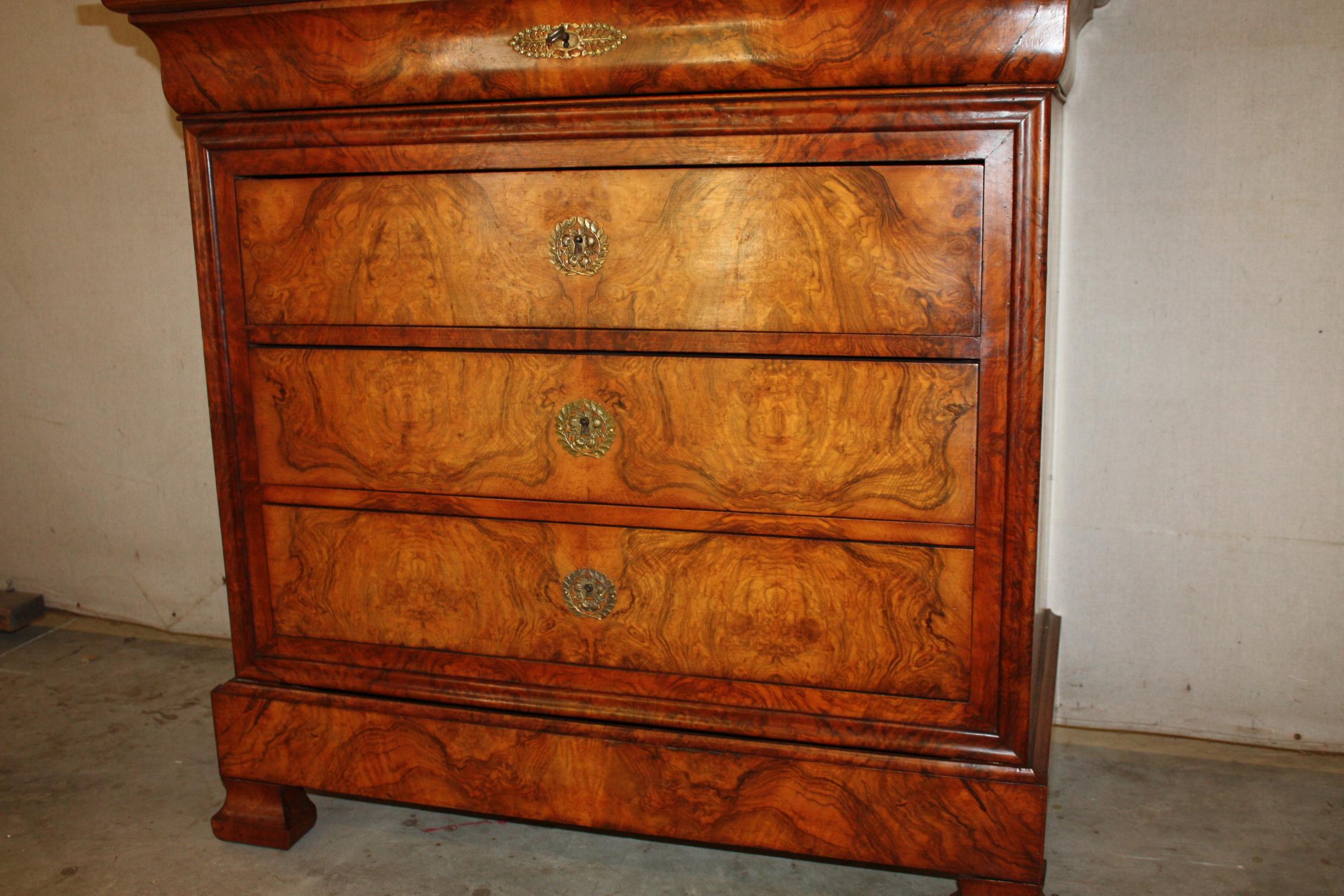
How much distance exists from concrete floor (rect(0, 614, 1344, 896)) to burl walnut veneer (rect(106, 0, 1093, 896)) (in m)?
0.18

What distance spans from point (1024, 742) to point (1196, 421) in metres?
0.96

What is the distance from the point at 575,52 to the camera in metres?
1.36

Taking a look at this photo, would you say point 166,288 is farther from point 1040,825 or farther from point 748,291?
point 1040,825

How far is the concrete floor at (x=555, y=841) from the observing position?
5.43 feet

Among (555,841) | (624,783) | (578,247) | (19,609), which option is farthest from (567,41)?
→ (19,609)

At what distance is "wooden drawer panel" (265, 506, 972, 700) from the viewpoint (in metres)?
1.42

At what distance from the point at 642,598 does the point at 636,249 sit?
0.52 metres

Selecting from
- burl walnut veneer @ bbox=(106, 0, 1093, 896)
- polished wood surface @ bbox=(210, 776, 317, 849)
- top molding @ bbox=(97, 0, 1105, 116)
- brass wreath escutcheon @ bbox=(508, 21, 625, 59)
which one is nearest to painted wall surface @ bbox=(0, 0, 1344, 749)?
burl walnut veneer @ bbox=(106, 0, 1093, 896)

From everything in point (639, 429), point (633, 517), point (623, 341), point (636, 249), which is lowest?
point (633, 517)

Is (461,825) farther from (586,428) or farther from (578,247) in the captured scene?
(578,247)

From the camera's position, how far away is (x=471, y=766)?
5.25 feet

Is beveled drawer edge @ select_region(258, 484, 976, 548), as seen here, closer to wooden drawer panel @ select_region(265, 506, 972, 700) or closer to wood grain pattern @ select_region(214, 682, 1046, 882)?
wooden drawer panel @ select_region(265, 506, 972, 700)

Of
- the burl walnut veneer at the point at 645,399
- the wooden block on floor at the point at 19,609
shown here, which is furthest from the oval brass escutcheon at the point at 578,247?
the wooden block on floor at the point at 19,609

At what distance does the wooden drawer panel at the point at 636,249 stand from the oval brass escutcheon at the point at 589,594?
38cm
